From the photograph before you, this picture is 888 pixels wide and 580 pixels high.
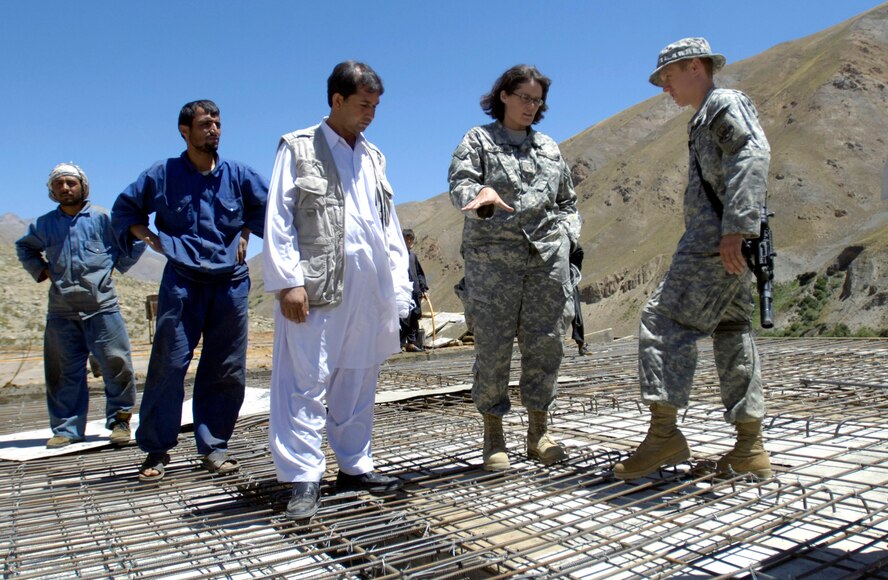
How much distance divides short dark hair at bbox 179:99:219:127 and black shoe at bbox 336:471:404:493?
1.72 m

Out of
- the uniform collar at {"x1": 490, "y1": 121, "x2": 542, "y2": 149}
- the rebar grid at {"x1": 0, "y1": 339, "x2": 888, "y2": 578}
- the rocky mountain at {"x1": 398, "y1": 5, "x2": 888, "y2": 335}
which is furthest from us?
the rocky mountain at {"x1": 398, "y1": 5, "x2": 888, "y2": 335}

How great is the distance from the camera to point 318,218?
2977 millimetres

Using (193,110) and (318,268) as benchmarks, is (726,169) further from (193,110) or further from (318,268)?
(193,110)

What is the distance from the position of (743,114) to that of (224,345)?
2365 mm

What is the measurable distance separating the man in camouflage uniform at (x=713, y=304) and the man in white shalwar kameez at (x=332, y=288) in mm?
986

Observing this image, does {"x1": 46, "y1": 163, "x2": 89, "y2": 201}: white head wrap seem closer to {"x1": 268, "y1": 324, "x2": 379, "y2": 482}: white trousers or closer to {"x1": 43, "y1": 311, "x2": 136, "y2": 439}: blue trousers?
{"x1": 43, "y1": 311, "x2": 136, "y2": 439}: blue trousers

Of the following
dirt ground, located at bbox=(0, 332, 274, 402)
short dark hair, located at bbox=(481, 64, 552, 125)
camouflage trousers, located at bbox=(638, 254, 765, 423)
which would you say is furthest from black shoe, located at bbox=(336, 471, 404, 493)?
dirt ground, located at bbox=(0, 332, 274, 402)

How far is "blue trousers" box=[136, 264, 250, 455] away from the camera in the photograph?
3.50 meters

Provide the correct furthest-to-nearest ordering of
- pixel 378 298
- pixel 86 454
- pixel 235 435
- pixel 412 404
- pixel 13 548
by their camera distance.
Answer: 1. pixel 412 404
2. pixel 235 435
3. pixel 86 454
4. pixel 378 298
5. pixel 13 548

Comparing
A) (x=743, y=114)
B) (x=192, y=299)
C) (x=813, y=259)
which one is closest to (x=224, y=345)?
(x=192, y=299)

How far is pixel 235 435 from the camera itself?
177 inches

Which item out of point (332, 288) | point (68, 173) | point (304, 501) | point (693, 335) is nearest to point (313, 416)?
point (304, 501)

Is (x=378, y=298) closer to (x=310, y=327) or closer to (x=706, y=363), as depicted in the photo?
(x=310, y=327)

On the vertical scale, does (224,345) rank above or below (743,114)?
below
